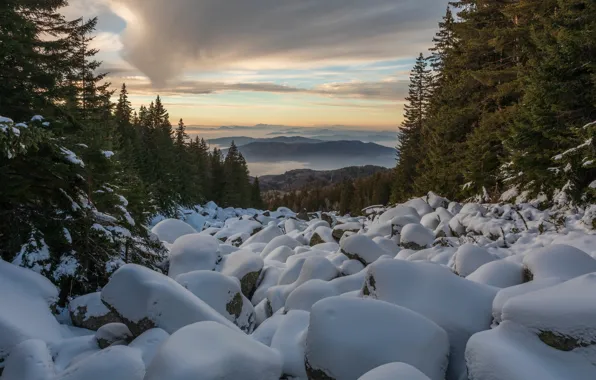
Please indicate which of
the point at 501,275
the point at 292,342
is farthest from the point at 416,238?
the point at 292,342

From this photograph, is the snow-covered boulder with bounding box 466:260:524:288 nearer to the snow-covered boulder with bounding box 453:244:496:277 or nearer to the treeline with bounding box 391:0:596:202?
the snow-covered boulder with bounding box 453:244:496:277

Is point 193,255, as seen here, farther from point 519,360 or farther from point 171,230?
point 519,360

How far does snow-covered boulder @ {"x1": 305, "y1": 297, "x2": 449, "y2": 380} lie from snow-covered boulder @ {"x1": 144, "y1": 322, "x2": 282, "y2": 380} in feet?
1.63

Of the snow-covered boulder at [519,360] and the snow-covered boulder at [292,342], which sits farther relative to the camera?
the snow-covered boulder at [292,342]

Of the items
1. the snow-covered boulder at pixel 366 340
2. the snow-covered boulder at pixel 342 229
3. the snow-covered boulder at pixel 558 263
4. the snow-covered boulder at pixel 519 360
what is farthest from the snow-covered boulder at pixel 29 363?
the snow-covered boulder at pixel 342 229

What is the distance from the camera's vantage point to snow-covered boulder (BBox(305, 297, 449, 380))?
3838 mm

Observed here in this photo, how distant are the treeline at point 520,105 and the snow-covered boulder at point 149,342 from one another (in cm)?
1085

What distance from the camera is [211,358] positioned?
3461 millimetres

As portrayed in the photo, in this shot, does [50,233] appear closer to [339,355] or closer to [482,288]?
[339,355]

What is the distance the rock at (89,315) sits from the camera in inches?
234

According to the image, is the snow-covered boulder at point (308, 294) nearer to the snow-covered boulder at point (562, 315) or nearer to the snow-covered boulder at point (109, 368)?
the snow-covered boulder at point (109, 368)

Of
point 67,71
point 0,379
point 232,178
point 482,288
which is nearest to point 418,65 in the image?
point 232,178

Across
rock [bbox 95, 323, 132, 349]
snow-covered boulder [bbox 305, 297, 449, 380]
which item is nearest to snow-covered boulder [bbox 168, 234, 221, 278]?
rock [bbox 95, 323, 132, 349]

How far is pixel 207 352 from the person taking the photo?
3.55 m
